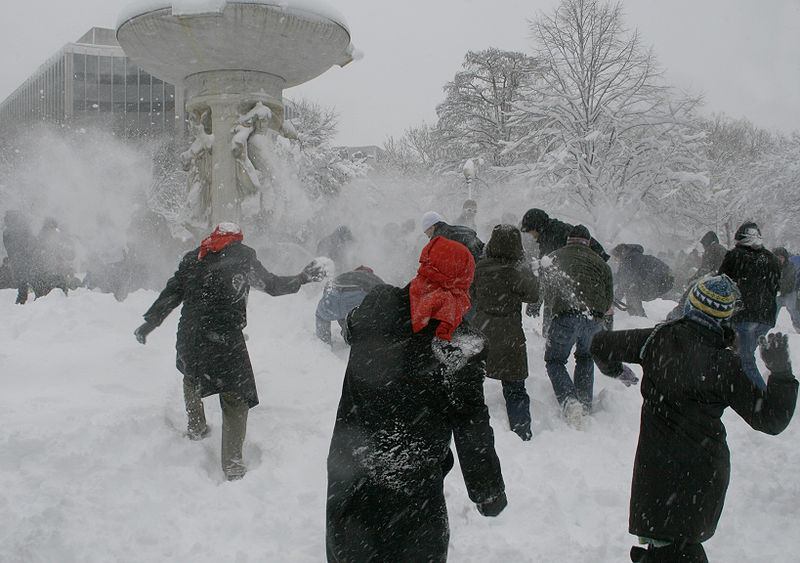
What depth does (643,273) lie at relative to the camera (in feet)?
29.2

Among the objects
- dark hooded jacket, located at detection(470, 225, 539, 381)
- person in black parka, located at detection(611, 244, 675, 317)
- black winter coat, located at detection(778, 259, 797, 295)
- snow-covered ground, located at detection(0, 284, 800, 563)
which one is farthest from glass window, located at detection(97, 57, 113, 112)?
dark hooded jacket, located at detection(470, 225, 539, 381)

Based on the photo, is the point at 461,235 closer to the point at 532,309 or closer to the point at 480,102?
the point at 532,309

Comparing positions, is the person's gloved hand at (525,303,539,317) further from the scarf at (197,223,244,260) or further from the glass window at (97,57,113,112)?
the glass window at (97,57,113,112)

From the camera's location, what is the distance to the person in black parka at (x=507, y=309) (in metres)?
5.25

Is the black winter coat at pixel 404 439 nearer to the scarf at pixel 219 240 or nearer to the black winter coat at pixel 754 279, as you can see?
the scarf at pixel 219 240

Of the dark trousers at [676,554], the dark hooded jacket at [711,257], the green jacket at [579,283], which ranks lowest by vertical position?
the dark hooded jacket at [711,257]

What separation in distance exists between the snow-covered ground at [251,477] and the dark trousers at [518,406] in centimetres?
15

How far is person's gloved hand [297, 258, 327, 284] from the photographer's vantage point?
17.5 ft

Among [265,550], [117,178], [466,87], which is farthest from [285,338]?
[117,178]

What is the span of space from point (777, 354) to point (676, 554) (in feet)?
3.29

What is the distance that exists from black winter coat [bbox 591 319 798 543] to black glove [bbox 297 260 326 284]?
119 inches

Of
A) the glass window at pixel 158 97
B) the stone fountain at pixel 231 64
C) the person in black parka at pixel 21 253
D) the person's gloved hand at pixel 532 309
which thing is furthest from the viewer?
the glass window at pixel 158 97

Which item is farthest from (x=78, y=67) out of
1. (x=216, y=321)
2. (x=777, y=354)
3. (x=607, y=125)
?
(x=777, y=354)

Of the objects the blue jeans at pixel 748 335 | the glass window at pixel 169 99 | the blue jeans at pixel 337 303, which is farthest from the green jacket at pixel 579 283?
the glass window at pixel 169 99
